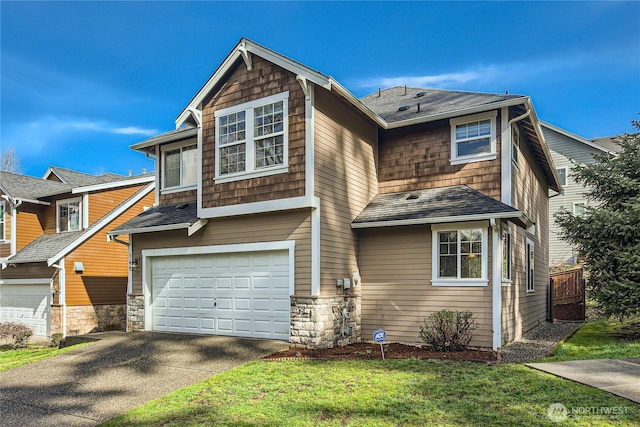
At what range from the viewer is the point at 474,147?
10883 mm

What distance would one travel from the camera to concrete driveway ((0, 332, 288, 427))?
619cm

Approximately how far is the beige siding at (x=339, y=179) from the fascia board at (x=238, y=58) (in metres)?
0.51

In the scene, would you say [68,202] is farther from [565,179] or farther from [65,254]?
[565,179]

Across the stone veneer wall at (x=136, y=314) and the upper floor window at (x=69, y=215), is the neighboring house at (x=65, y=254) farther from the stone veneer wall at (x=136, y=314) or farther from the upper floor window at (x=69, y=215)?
the stone veneer wall at (x=136, y=314)

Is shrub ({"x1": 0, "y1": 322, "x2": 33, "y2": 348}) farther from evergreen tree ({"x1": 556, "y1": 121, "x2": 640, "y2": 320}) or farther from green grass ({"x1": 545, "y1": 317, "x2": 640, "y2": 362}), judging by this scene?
evergreen tree ({"x1": 556, "y1": 121, "x2": 640, "y2": 320})

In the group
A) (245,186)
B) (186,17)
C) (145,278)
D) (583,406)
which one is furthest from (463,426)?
(186,17)

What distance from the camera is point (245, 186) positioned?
10.4m

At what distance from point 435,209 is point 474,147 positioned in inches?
80.7

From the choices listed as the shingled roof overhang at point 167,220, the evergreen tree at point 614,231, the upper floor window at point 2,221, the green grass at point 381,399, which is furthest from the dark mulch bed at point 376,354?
the upper floor window at point 2,221

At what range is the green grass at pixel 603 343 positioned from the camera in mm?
8250

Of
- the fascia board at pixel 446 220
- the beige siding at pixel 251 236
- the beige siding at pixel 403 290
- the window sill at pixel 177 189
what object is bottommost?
the beige siding at pixel 403 290

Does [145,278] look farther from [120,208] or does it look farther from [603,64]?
[603,64]

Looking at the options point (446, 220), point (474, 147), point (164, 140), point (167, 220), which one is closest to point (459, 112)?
point (474, 147)

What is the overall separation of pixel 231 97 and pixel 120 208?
27.7 feet
